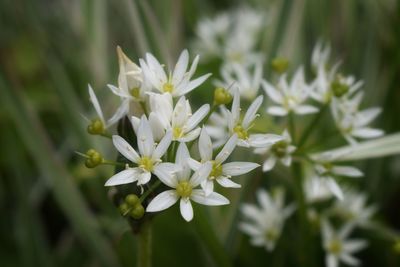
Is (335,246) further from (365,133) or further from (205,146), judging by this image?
(205,146)

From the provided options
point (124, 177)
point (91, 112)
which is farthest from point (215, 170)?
point (91, 112)

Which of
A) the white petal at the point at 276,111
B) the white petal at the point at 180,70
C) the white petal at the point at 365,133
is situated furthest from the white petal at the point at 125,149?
the white petal at the point at 365,133

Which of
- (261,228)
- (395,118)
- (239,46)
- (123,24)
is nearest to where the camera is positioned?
(261,228)

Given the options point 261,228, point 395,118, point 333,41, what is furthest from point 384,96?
point 261,228

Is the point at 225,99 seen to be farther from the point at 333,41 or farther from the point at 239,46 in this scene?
the point at 333,41

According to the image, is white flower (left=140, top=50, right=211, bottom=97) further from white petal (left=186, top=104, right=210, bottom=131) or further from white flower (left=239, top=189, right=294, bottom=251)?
white flower (left=239, top=189, right=294, bottom=251)

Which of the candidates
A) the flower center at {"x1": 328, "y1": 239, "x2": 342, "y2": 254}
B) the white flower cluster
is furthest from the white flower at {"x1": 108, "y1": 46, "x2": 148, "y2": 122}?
the flower center at {"x1": 328, "y1": 239, "x2": 342, "y2": 254}
